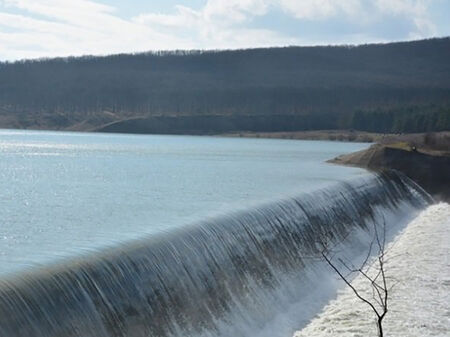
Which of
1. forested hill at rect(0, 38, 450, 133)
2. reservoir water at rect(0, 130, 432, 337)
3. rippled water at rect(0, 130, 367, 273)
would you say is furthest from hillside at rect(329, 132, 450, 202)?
forested hill at rect(0, 38, 450, 133)

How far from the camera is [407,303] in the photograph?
1719cm

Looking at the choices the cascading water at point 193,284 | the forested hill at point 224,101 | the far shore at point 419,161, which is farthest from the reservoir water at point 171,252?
the forested hill at point 224,101

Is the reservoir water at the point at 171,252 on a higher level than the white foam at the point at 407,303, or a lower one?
higher

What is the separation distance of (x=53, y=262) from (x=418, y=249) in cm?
1442

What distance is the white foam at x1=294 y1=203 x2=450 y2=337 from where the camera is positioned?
15219 mm

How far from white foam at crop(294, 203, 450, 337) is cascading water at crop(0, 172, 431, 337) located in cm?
68

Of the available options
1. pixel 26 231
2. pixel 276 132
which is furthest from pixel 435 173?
pixel 276 132

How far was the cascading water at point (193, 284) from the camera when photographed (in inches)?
→ 450

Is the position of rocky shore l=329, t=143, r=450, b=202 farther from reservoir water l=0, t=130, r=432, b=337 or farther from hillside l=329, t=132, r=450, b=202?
reservoir water l=0, t=130, r=432, b=337

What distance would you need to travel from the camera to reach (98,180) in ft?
105

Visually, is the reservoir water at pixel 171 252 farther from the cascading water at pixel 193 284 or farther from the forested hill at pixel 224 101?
the forested hill at pixel 224 101

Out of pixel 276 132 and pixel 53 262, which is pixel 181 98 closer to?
pixel 276 132

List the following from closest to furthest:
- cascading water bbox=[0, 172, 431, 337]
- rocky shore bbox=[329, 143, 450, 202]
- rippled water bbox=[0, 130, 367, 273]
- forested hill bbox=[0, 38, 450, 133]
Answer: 1. cascading water bbox=[0, 172, 431, 337]
2. rippled water bbox=[0, 130, 367, 273]
3. rocky shore bbox=[329, 143, 450, 202]
4. forested hill bbox=[0, 38, 450, 133]

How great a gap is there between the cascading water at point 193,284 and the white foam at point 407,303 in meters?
0.68
